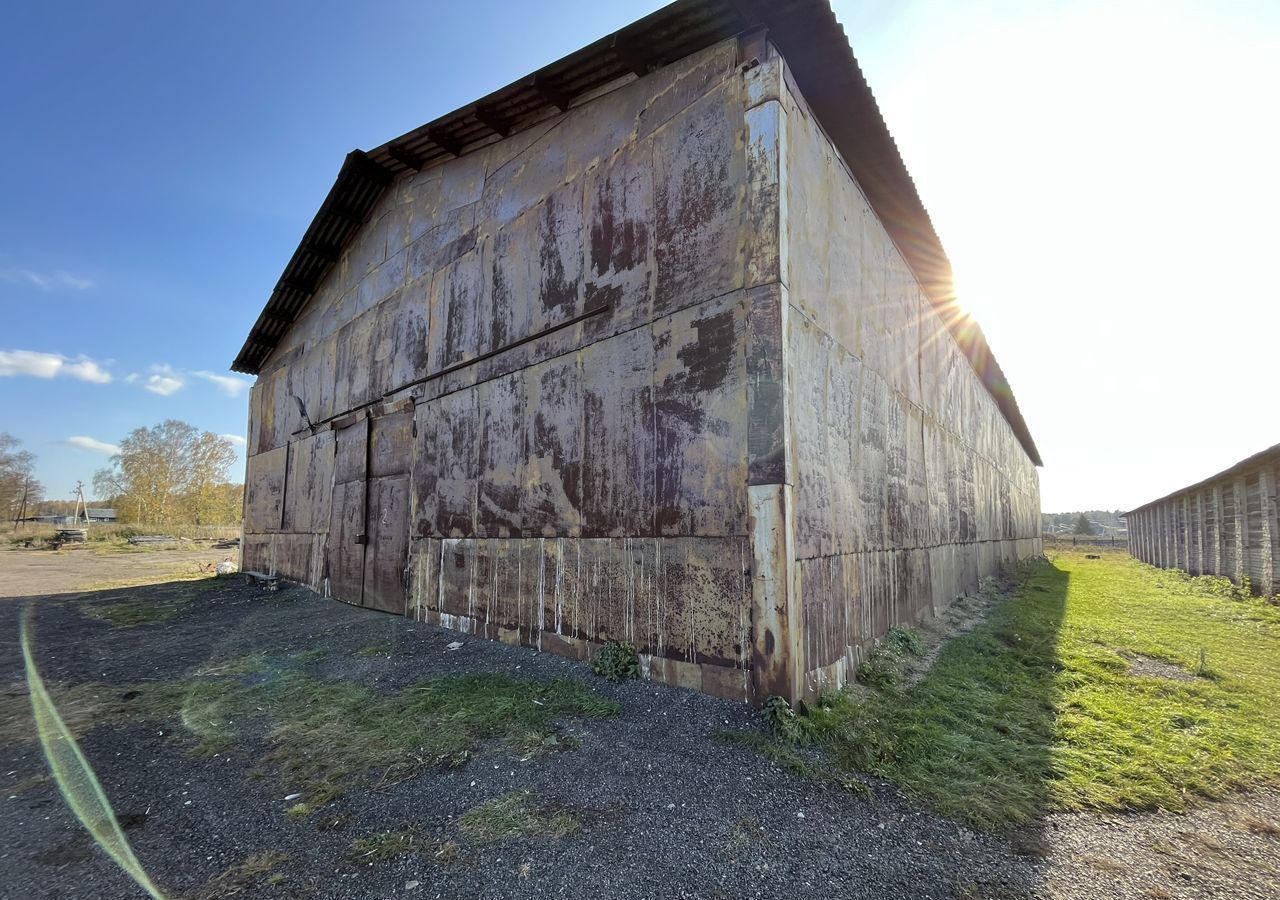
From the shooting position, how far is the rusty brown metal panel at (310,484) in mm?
10336

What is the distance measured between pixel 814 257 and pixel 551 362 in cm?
286

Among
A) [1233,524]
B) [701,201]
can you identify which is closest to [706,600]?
[701,201]

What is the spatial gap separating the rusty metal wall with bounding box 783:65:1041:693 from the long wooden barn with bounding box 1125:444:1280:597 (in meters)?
7.43

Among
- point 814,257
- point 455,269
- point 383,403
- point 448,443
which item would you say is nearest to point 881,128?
point 814,257

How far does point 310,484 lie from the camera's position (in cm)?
1102

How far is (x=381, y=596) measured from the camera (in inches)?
329

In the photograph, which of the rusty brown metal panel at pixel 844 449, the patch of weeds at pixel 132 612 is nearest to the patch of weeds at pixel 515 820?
the rusty brown metal panel at pixel 844 449

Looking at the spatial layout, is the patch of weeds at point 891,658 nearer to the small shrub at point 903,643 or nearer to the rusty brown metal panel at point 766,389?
the small shrub at point 903,643

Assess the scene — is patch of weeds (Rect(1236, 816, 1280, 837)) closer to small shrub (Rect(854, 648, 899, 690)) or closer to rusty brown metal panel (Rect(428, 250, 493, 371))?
small shrub (Rect(854, 648, 899, 690))

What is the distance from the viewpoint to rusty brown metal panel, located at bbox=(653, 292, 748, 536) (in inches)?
174

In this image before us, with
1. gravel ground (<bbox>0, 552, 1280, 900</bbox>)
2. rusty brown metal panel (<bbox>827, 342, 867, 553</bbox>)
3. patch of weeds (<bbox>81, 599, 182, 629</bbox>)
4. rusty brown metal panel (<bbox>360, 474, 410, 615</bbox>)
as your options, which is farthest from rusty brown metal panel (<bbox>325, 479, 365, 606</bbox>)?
rusty brown metal panel (<bbox>827, 342, 867, 553</bbox>)

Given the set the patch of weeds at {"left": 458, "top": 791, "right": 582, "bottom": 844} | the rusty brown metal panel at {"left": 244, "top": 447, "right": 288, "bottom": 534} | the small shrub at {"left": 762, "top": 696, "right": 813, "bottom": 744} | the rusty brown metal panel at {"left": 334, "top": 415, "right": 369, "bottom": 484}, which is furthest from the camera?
the rusty brown metal panel at {"left": 244, "top": 447, "right": 288, "bottom": 534}

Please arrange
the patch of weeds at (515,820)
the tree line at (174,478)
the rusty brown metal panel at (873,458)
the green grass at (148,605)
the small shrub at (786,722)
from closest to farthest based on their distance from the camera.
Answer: the patch of weeds at (515,820)
the small shrub at (786,722)
the rusty brown metal panel at (873,458)
the green grass at (148,605)
the tree line at (174,478)

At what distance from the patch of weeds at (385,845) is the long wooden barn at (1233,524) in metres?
16.1
